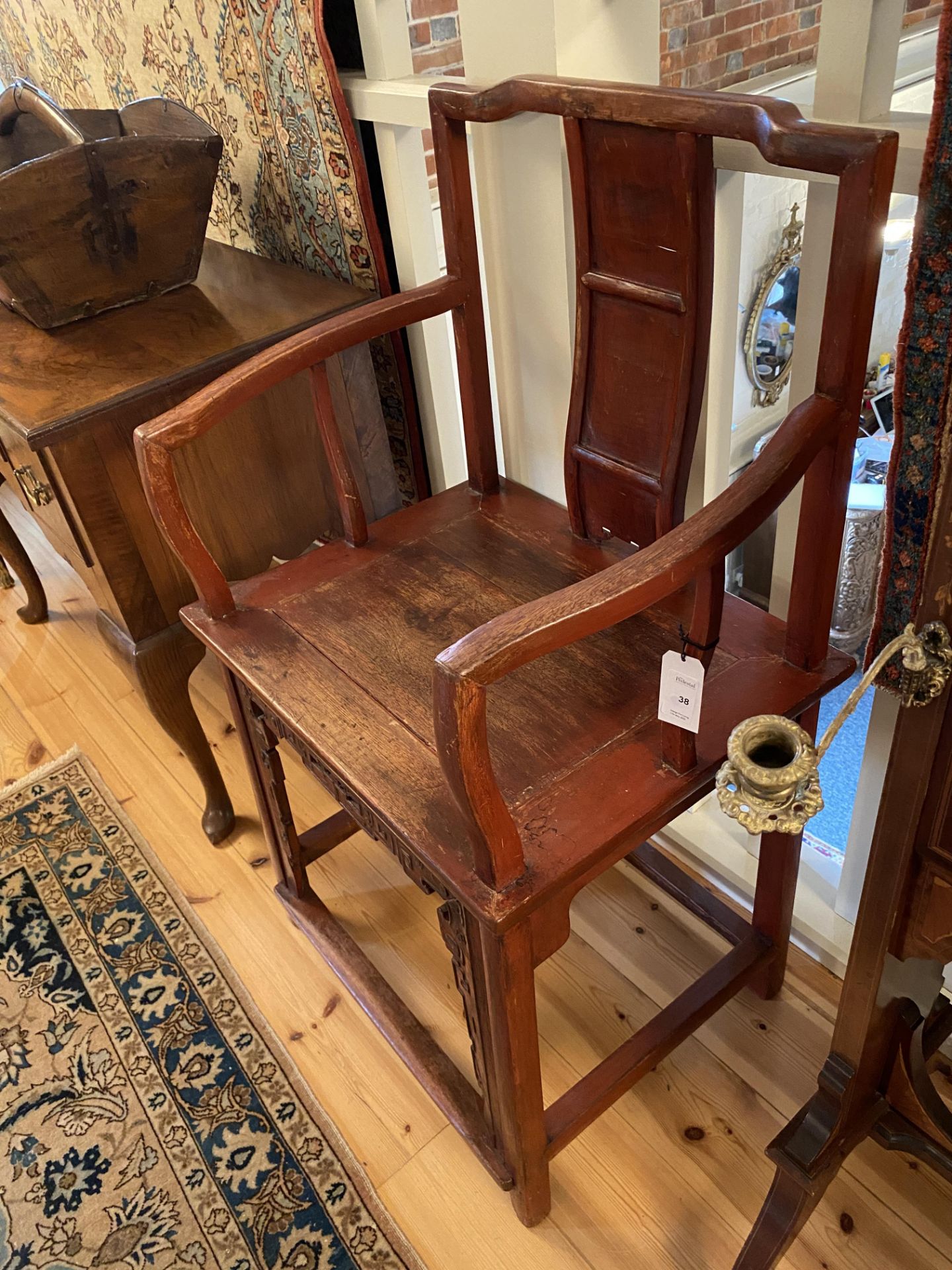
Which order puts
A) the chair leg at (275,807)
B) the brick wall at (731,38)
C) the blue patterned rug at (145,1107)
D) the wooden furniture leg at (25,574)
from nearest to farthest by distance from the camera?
the blue patterned rug at (145,1107) → the chair leg at (275,807) → the wooden furniture leg at (25,574) → the brick wall at (731,38)

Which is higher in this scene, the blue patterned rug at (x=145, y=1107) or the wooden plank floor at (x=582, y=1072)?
the blue patterned rug at (x=145, y=1107)

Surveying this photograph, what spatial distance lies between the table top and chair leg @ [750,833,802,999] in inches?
37.1

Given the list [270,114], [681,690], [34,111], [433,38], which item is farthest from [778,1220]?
[433,38]

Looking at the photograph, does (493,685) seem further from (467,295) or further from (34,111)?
(34,111)

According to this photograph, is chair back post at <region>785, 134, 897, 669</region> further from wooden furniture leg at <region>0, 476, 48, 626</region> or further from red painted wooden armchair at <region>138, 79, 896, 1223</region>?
wooden furniture leg at <region>0, 476, 48, 626</region>

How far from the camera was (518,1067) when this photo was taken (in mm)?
988

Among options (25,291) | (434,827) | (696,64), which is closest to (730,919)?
(434,827)

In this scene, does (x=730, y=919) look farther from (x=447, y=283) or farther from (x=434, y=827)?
(x=447, y=283)

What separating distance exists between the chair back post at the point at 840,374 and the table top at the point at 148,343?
771 mm

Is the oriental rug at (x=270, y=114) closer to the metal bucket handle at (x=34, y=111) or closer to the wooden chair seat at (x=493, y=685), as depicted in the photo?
the metal bucket handle at (x=34, y=111)

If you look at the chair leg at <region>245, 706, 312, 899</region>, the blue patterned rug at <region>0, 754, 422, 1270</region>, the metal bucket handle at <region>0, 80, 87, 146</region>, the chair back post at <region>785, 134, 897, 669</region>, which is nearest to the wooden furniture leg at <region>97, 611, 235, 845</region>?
the chair leg at <region>245, 706, 312, 899</region>

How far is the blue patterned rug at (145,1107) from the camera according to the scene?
1.19 metres

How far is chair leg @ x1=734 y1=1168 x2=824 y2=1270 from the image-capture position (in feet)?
3.09

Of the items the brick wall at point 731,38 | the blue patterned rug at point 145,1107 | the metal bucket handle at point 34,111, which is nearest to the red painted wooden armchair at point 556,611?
the blue patterned rug at point 145,1107
